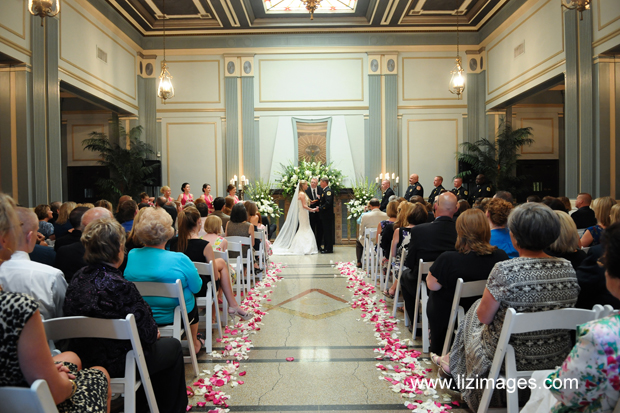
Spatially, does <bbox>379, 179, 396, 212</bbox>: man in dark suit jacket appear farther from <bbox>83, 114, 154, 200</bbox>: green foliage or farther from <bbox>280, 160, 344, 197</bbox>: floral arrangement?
<bbox>83, 114, 154, 200</bbox>: green foliage

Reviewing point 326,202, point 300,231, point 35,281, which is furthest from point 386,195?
point 35,281

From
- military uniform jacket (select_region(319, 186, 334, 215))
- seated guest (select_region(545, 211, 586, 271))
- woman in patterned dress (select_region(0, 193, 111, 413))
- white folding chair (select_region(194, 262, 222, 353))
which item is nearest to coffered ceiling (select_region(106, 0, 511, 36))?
military uniform jacket (select_region(319, 186, 334, 215))

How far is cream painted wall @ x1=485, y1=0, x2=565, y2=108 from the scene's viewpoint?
25.5 ft

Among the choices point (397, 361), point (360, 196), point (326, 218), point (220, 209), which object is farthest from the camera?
point (360, 196)

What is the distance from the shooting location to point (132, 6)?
9500mm

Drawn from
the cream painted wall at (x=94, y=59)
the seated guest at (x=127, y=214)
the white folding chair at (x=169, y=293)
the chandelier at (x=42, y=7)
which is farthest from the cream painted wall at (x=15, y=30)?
the white folding chair at (x=169, y=293)

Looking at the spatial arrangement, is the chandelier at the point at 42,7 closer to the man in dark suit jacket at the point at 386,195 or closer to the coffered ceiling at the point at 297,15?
the coffered ceiling at the point at 297,15

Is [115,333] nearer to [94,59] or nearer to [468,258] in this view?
[468,258]

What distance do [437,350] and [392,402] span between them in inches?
27.0

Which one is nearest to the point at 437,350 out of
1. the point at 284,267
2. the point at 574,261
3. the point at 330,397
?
the point at 330,397

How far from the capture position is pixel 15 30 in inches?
247

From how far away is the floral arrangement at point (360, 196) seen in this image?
10047mm

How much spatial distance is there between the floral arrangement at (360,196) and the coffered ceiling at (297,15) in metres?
4.03

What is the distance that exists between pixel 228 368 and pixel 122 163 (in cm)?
801
